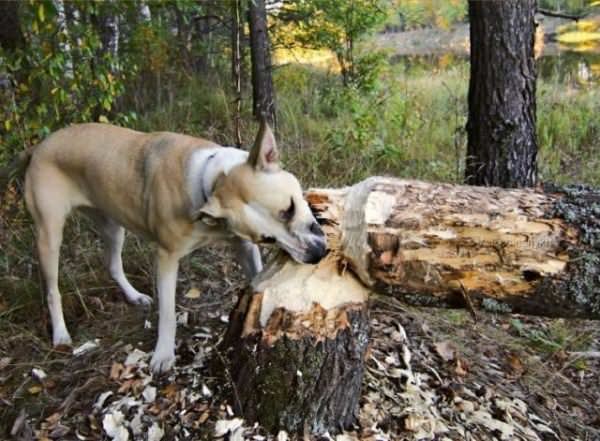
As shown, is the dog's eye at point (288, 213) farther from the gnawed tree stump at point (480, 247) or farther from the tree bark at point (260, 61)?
the tree bark at point (260, 61)

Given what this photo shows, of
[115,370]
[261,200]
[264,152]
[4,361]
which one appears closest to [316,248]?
[261,200]

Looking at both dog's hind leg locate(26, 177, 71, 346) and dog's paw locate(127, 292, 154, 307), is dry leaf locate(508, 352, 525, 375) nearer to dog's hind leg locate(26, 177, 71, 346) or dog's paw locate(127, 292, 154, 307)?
dog's paw locate(127, 292, 154, 307)

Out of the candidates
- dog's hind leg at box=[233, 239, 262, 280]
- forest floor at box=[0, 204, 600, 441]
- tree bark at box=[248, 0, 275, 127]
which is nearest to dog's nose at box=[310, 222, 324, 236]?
forest floor at box=[0, 204, 600, 441]

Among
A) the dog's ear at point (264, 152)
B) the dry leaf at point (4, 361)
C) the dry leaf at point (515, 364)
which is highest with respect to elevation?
the dog's ear at point (264, 152)

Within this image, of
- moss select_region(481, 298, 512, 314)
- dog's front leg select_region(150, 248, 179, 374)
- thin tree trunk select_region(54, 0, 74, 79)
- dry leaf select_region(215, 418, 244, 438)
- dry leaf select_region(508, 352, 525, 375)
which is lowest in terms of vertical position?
dry leaf select_region(508, 352, 525, 375)

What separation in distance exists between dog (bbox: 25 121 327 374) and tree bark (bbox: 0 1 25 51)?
8.25ft

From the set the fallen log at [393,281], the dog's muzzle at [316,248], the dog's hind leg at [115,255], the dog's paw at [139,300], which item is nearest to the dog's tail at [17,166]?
the dog's hind leg at [115,255]

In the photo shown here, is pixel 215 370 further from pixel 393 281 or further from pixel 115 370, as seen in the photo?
pixel 393 281

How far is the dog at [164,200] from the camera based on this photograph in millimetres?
2828

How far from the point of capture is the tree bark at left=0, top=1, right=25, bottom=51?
18.9ft

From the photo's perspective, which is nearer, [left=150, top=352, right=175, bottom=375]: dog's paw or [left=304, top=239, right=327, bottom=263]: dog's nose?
[left=304, top=239, right=327, bottom=263]: dog's nose

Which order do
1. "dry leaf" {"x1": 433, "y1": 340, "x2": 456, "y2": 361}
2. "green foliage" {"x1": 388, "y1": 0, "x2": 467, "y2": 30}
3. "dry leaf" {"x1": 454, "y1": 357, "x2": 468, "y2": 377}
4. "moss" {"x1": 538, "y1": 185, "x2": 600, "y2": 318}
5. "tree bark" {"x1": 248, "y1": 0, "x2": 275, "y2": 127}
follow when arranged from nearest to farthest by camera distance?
"moss" {"x1": 538, "y1": 185, "x2": 600, "y2": 318} < "dry leaf" {"x1": 454, "y1": 357, "x2": 468, "y2": 377} < "dry leaf" {"x1": 433, "y1": 340, "x2": 456, "y2": 361} < "tree bark" {"x1": 248, "y1": 0, "x2": 275, "y2": 127} < "green foliage" {"x1": 388, "y1": 0, "x2": 467, "y2": 30}

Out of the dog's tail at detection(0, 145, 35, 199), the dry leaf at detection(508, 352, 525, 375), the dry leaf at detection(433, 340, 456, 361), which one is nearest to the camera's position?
the dry leaf at detection(433, 340, 456, 361)

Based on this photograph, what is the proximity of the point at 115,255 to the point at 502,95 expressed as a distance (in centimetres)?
293
